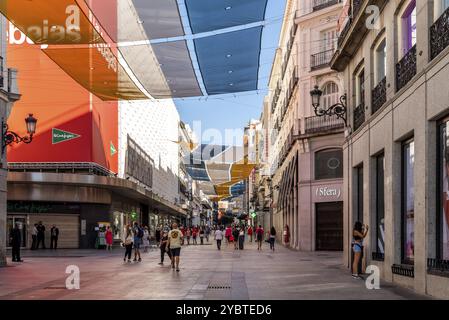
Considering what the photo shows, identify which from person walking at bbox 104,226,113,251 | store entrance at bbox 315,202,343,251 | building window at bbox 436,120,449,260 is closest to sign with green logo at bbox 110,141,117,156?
person walking at bbox 104,226,113,251

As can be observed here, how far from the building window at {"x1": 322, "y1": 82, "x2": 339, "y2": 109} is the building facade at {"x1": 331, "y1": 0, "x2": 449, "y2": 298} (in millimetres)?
14825

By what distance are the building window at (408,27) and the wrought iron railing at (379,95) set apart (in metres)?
1.60

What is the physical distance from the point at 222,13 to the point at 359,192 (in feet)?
31.0

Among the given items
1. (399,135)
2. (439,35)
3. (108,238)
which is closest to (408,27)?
(399,135)

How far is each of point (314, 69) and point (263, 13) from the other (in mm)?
24261

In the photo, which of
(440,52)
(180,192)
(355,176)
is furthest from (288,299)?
(180,192)

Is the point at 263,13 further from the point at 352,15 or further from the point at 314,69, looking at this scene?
the point at 314,69


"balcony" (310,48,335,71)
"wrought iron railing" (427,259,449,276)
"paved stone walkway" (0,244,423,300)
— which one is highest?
"balcony" (310,48,335,71)

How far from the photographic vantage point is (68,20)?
14992 millimetres

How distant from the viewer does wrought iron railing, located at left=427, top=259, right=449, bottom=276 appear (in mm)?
12605

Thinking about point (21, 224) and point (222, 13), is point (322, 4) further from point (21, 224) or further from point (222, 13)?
point (222, 13)

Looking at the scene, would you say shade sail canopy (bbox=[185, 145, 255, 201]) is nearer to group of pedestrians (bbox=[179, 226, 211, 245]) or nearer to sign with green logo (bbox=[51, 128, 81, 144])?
group of pedestrians (bbox=[179, 226, 211, 245])

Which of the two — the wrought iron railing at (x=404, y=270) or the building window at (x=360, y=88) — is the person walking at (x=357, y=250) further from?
the building window at (x=360, y=88)

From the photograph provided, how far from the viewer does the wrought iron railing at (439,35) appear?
12570mm
